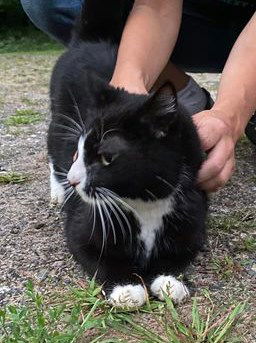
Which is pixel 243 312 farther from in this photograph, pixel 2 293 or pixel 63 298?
pixel 2 293

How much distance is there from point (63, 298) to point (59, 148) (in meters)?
0.70

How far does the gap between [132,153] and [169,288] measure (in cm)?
34

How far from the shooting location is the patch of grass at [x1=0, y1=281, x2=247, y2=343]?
49.6 inches

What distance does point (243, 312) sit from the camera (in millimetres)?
Result: 1408

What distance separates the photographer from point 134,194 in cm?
141

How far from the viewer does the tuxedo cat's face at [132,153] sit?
1.36 metres

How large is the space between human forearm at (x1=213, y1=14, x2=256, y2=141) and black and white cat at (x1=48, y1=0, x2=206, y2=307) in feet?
0.93

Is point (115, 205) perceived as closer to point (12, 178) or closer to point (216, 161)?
point (216, 161)

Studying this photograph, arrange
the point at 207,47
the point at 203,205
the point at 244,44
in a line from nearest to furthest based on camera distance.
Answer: the point at 203,205, the point at 244,44, the point at 207,47

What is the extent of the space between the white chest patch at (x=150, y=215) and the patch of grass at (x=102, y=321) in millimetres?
166

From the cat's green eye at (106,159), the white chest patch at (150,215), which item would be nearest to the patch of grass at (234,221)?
the white chest patch at (150,215)

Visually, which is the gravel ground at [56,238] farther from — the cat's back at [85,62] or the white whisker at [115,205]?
the cat's back at [85,62]

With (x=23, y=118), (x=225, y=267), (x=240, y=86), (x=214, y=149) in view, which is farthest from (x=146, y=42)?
(x=23, y=118)

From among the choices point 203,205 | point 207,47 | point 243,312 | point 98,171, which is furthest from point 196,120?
point 207,47
